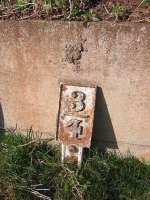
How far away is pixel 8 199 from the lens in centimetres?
356

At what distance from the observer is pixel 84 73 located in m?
3.54

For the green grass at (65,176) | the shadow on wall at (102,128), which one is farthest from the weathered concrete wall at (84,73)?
the green grass at (65,176)

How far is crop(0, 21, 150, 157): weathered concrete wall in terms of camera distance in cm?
338

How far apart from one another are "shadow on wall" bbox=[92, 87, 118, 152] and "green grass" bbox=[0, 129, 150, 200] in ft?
0.28

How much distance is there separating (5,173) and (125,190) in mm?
931

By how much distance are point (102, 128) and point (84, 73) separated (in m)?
0.49

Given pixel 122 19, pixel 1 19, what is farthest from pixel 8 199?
pixel 122 19

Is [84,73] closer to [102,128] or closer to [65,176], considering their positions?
[102,128]

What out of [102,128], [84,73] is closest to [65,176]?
[102,128]

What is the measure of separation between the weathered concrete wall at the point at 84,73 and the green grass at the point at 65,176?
16cm

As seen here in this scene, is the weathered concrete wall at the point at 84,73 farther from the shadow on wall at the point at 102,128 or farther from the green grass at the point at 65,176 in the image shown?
the green grass at the point at 65,176

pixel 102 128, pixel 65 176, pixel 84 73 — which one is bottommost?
pixel 65 176

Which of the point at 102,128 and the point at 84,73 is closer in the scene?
the point at 84,73

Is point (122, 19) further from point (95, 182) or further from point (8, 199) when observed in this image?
point (8, 199)
